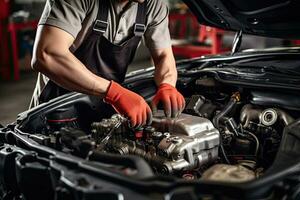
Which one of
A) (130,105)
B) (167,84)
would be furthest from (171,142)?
(167,84)

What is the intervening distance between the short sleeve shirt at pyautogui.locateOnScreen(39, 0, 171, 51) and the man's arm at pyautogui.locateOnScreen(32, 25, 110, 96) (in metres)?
0.04

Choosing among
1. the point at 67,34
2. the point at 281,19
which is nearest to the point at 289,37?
the point at 281,19

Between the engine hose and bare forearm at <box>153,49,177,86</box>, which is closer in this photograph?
the engine hose

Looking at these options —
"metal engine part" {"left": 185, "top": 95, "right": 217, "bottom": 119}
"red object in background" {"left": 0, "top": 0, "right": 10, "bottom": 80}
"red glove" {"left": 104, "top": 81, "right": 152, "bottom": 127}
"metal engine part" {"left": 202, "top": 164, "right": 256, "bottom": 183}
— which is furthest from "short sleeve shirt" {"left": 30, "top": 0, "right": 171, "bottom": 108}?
"red object in background" {"left": 0, "top": 0, "right": 10, "bottom": 80}

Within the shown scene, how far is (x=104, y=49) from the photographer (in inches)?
78.0

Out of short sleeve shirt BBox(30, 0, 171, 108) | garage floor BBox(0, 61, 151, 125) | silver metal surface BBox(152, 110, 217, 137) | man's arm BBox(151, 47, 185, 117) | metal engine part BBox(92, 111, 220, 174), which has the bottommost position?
garage floor BBox(0, 61, 151, 125)

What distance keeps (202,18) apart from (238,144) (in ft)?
2.98

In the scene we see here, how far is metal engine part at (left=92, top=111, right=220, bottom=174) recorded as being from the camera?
1507mm

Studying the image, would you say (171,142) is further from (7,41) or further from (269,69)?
(7,41)

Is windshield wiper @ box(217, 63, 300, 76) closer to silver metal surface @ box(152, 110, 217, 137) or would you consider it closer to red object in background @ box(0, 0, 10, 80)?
silver metal surface @ box(152, 110, 217, 137)

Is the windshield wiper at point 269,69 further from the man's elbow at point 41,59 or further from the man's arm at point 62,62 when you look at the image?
the man's elbow at point 41,59

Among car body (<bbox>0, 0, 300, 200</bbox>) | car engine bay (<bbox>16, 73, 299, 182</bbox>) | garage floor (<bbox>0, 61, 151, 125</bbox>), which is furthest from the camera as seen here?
garage floor (<bbox>0, 61, 151, 125</bbox>)

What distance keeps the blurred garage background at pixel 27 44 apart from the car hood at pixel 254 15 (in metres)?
1.94

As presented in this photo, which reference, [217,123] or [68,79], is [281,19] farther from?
[68,79]
